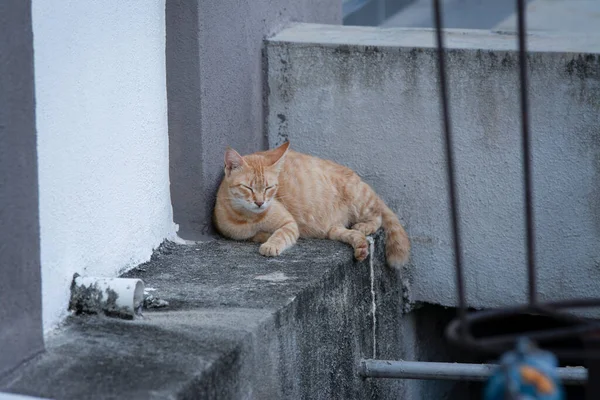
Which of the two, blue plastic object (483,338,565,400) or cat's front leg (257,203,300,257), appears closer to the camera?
blue plastic object (483,338,565,400)

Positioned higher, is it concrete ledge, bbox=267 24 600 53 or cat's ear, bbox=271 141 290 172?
concrete ledge, bbox=267 24 600 53

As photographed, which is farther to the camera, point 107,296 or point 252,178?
point 252,178

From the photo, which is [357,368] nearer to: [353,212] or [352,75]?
[353,212]

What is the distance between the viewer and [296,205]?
4.57 meters

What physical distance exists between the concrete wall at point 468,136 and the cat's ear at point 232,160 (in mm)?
783

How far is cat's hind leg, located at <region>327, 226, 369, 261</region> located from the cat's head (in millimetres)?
375

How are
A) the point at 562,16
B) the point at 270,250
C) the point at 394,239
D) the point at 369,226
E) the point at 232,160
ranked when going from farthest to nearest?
the point at 562,16 → the point at 394,239 → the point at 369,226 → the point at 232,160 → the point at 270,250

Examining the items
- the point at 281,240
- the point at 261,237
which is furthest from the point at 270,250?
the point at 261,237

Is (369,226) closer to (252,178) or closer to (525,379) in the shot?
(252,178)

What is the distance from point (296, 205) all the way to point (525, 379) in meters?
3.41

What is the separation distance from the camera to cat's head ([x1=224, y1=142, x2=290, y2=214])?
422cm

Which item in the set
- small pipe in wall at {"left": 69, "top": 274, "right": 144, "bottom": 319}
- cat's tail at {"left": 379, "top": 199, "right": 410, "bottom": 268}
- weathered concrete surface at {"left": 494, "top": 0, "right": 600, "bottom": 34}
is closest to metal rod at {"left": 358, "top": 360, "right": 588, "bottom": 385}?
cat's tail at {"left": 379, "top": 199, "right": 410, "bottom": 268}

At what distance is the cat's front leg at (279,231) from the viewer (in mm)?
4020

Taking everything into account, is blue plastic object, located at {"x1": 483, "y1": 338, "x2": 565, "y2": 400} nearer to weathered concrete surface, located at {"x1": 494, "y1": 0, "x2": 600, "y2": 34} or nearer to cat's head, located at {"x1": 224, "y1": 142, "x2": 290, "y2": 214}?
cat's head, located at {"x1": 224, "y1": 142, "x2": 290, "y2": 214}
